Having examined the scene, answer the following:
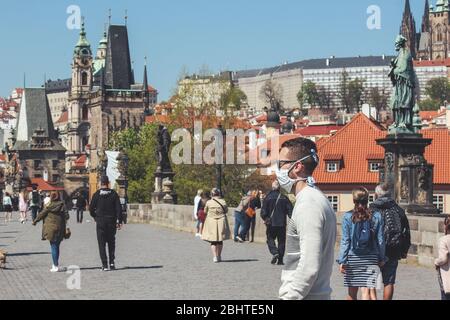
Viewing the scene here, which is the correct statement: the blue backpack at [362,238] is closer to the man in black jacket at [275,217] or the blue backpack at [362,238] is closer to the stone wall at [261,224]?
the stone wall at [261,224]

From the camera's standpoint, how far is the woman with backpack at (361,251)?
9.87 m

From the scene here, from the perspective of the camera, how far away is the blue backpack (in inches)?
392

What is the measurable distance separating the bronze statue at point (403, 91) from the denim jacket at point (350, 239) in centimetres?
1378

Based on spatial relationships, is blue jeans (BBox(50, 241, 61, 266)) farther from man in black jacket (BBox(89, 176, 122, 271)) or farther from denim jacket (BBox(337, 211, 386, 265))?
denim jacket (BBox(337, 211, 386, 265))

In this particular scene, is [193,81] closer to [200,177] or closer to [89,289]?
[200,177]

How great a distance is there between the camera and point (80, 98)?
564 feet

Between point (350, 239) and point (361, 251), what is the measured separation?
14 cm

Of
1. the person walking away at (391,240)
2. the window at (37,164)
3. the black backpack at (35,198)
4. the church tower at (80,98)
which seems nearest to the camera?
the person walking away at (391,240)

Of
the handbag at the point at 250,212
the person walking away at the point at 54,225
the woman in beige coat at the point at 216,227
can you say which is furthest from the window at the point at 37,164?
the person walking away at the point at 54,225

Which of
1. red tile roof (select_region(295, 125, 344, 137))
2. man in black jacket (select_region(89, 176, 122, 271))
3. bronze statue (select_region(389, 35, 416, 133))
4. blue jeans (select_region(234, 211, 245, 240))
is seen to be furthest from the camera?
red tile roof (select_region(295, 125, 344, 137))

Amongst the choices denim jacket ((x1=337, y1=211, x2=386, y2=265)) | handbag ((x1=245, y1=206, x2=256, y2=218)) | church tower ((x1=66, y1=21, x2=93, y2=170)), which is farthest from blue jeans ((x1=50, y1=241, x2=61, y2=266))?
church tower ((x1=66, y1=21, x2=93, y2=170))

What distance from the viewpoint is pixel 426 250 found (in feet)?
54.6

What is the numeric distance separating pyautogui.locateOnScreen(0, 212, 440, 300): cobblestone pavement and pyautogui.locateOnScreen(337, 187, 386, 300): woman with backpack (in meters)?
2.43
